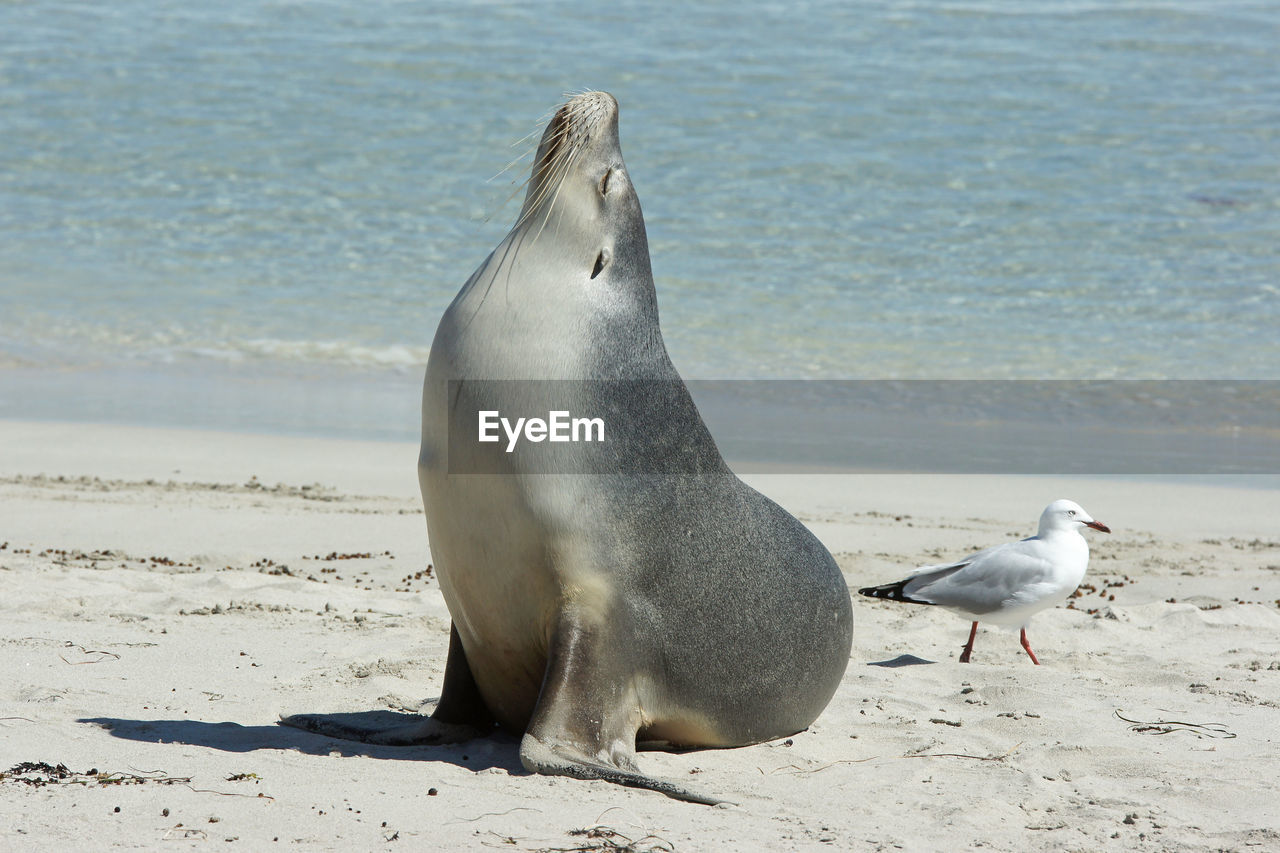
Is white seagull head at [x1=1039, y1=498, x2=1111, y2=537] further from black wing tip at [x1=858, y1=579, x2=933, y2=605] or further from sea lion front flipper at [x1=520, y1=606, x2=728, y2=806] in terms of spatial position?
sea lion front flipper at [x1=520, y1=606, x2=728, y2=806]

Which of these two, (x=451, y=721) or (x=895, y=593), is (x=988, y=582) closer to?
(x=895, y=593)

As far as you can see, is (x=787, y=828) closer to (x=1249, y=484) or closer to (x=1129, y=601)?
(x=1129, y=601)

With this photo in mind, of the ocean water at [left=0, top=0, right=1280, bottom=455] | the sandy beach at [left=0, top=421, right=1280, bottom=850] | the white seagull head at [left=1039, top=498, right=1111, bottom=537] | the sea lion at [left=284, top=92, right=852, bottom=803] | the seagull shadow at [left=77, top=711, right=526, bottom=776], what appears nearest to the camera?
the sandy beach at [left=0, top=421, right=1280, bottom=850]

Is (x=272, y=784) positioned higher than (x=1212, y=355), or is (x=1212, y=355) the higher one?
(x=1212, y=355)

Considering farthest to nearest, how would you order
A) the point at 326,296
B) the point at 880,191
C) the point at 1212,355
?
the point at 880,191 < the point at 326,296 < the point at 1212,355

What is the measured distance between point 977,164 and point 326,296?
10.8m

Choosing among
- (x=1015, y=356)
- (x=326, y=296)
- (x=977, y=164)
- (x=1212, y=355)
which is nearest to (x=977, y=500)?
(x=1015, y=356)

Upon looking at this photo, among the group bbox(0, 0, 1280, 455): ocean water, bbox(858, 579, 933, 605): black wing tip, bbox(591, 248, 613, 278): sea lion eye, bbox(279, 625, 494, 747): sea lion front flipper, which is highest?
bbox(0, 0, 1280, 455): ocean water

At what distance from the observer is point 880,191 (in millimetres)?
20281

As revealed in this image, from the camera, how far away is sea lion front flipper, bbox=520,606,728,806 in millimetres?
3645

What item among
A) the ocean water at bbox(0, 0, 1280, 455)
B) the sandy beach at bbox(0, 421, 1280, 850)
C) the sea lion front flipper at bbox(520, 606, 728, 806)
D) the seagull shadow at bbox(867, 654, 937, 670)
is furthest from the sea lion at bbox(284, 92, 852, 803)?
the ocean water at bbox(0, 0, 1280, 455)

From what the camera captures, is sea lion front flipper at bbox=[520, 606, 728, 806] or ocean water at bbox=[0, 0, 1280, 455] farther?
ocean water at bbox=[0, 0, 1280, 455]

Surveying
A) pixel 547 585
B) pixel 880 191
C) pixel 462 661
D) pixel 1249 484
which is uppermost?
pixel 880 191

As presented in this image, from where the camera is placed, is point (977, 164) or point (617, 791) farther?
point (977, 164)
